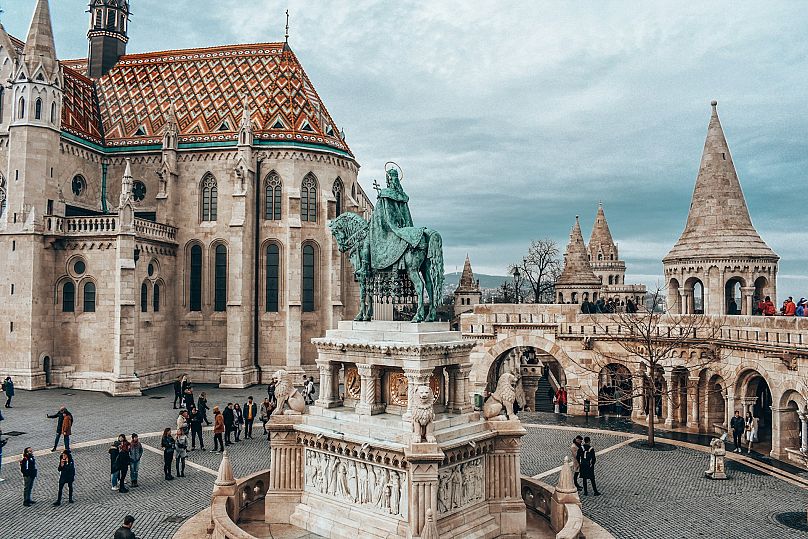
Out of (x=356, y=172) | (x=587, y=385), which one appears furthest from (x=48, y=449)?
(x=356, y=172)

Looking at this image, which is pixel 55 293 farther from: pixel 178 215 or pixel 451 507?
pixel 451 507

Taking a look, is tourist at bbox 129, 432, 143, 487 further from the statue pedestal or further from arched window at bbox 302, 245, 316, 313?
arched window at bbox 302, 245, 316, 313

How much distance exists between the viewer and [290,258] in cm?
3075

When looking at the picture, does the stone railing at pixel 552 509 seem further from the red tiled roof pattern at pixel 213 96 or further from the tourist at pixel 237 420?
the red tiled roof pattern at pixel 213 96

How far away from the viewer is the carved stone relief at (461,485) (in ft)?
29.7

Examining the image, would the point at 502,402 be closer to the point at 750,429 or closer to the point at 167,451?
the point at 167,451

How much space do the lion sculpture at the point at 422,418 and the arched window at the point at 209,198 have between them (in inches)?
1000

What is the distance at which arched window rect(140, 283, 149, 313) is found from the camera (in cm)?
2862

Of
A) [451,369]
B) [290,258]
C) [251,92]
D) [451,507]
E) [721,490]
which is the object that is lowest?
[721,490]

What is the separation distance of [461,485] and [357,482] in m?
1.59

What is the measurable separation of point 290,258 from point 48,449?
15378mm

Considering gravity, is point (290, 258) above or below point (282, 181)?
below

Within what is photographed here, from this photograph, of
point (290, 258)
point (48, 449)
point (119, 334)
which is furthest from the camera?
point (290, 258)

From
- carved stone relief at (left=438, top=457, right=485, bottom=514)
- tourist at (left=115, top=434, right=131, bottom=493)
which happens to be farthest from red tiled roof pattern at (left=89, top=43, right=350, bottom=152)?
carved stone relief at (left=438, top=457, right=485, bottom=514)
